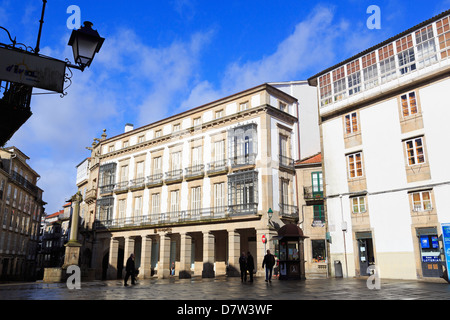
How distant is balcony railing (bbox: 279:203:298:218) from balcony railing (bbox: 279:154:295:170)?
3.24 meters

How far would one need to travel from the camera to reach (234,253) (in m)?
30.2

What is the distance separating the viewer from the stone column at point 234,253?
1167 inches

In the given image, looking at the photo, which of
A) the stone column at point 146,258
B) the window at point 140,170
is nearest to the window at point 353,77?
the window at point 140,170

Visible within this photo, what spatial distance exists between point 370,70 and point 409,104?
358cm

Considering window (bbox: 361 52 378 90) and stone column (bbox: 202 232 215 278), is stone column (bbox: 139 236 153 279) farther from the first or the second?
window (bbox: 361 52 378 90)

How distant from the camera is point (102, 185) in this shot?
45000 millimetres

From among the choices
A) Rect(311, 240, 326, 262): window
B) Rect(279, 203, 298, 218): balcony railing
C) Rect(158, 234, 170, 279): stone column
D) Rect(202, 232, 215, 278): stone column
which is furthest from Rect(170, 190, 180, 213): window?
Rect(311, 240, 326, 262): window

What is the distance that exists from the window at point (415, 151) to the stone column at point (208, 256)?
17.0 m

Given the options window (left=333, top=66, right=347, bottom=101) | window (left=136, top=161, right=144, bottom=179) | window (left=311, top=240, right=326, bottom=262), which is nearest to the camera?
window (left=333, top=66, right=347, bottom=101)

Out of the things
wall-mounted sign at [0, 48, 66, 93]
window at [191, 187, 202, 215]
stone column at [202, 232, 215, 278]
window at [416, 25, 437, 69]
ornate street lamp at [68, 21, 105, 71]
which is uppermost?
window at [416, 25, 437, 69]

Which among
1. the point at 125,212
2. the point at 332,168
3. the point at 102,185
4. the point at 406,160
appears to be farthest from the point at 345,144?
the point at 102,185

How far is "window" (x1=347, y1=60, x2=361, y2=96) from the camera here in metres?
25.9

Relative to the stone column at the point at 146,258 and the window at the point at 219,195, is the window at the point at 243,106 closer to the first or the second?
the window at the point at 219,195
